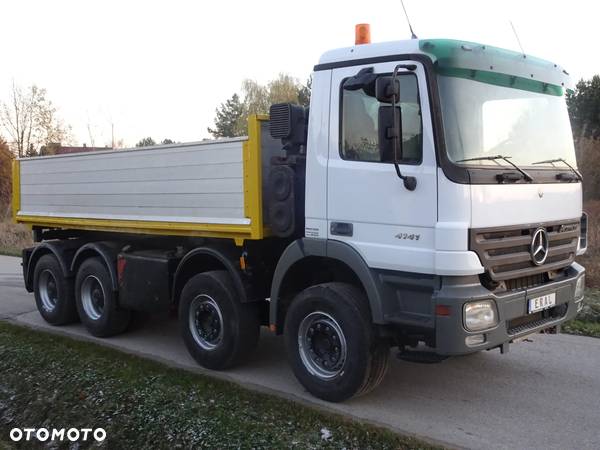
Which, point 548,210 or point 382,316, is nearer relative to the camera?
point 382,316

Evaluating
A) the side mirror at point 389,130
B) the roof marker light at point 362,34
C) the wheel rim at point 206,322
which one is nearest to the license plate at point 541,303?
the side mirror at point 389,130

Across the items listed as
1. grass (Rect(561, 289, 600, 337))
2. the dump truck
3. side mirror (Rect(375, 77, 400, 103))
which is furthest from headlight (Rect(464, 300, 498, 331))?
grass (Rect(561, 289, 600, 337))

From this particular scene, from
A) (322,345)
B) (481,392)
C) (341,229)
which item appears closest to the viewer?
(341,229)

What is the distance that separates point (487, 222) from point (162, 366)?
3489mm

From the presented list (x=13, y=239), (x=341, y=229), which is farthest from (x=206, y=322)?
(x=13, y=239)

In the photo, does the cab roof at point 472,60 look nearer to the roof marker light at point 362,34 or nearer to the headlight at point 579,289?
the roof marker light at point 362,34

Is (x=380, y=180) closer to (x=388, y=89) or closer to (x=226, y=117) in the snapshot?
(x=388, y=89)

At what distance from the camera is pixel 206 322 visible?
6105mm

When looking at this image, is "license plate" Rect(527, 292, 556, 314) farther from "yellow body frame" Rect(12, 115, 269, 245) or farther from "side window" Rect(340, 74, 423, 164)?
"yellow body frame" Rect(12, 115, 269, 245)

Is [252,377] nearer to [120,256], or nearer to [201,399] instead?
[201,399]

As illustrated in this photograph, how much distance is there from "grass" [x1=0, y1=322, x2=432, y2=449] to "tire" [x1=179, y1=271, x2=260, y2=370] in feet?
1.18

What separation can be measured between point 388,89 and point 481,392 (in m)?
2.76

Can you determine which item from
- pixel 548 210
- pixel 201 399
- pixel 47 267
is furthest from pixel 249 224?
pixel 47 267

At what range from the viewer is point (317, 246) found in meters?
4.98
